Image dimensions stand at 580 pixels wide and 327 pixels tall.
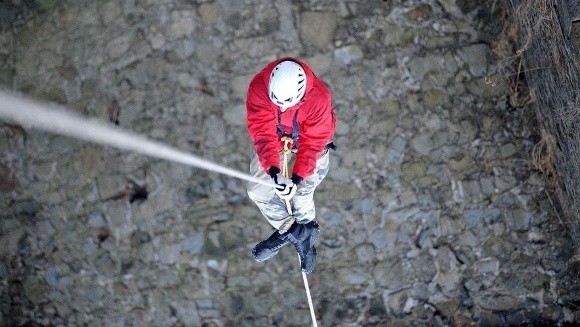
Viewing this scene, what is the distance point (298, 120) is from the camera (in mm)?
4848

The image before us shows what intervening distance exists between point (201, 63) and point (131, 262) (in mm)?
2161

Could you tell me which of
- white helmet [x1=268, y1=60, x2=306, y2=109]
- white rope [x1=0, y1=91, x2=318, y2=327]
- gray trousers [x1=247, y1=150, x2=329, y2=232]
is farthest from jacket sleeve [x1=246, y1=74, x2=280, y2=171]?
white rope [x1=0, y1=91, x2=318, y2=327]

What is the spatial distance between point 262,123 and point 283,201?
898 millimetres

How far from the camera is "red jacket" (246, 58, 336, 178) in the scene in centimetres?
473

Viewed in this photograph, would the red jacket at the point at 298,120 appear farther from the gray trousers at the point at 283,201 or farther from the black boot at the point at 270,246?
the black boot at the point at 270,246

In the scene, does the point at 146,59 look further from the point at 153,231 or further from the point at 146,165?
the point at 153,231

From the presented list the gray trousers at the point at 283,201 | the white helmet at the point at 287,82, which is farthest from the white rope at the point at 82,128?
the white helmet at the point at 287,82

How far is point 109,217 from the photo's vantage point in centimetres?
731

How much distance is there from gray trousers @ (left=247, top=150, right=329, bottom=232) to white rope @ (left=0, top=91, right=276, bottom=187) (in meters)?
1.25

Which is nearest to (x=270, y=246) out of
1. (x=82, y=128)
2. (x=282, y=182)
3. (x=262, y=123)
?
(x=282, y=182)

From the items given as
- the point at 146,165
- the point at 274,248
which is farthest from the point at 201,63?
the point at 274,248

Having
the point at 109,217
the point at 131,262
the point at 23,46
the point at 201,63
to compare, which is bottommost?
the point at 131,262

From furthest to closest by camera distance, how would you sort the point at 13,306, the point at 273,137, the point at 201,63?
the point at 13,306 < the point at 201,63 < the point at 273,137

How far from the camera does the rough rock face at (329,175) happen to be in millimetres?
6773
